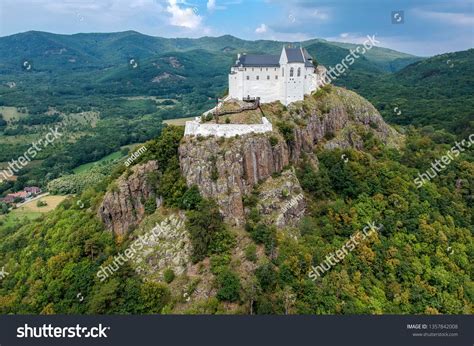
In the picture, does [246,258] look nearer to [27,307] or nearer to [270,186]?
[270,186]

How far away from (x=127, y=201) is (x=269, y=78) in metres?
30.7

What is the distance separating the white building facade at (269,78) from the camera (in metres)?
68.1

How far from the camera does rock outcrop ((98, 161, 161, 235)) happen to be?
56.5 meters

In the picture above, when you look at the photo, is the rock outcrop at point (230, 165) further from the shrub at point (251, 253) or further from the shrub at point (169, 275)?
the shrub at point (169, 275)

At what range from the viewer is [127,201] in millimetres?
57000

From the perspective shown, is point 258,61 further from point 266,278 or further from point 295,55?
point 266,278

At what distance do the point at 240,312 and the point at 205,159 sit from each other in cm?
2092

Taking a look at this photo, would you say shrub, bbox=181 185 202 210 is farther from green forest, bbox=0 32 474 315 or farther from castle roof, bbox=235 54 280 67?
castle roof, bbox=235 54 280 67

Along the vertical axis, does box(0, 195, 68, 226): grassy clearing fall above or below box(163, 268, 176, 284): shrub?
below

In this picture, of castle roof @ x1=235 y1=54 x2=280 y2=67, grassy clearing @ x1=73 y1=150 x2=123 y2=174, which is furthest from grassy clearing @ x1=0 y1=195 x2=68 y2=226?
castle roof @ x1=235 y1=54 x2=280 y2=67

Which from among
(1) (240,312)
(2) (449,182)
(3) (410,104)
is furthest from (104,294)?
(3) (410,104)

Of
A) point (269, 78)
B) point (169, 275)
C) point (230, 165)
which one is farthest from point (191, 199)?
point (269, 78)

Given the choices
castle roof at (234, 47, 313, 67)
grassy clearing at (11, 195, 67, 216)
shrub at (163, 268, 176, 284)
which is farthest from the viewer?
grassy clearing at (11, 195, 67, 216)

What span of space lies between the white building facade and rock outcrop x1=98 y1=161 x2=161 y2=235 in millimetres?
21417
